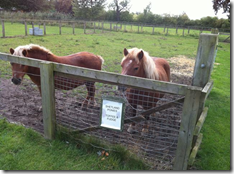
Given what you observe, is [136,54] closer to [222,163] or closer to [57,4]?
[222,163]

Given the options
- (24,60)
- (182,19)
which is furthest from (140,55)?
(182,19)

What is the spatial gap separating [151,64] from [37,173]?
2.55m

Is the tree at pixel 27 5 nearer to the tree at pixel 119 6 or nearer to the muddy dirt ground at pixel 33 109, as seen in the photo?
the tree at pixel 119 6

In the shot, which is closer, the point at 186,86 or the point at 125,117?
the point at 186,86

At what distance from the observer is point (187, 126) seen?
7.43 ft

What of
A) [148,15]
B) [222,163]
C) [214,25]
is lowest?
[222,163]

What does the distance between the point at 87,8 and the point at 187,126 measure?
48.3 metres

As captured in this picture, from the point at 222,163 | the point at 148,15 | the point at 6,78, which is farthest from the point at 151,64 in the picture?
the point at 148,15

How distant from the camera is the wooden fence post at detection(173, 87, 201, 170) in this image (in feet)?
7.07

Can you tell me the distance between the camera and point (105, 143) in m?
2.94

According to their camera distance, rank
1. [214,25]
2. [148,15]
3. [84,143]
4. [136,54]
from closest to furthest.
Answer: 1. [84,143]
2. [136,54]
3. [214,25]
4. [148,15]

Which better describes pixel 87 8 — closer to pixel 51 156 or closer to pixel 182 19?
pixel 182 19

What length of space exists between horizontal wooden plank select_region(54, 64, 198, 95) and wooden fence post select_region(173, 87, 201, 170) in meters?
0.09

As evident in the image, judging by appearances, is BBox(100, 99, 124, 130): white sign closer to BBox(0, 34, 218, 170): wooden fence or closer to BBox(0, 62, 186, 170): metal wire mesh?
BBox(0, 62, 186, 170): metal wire mesh
